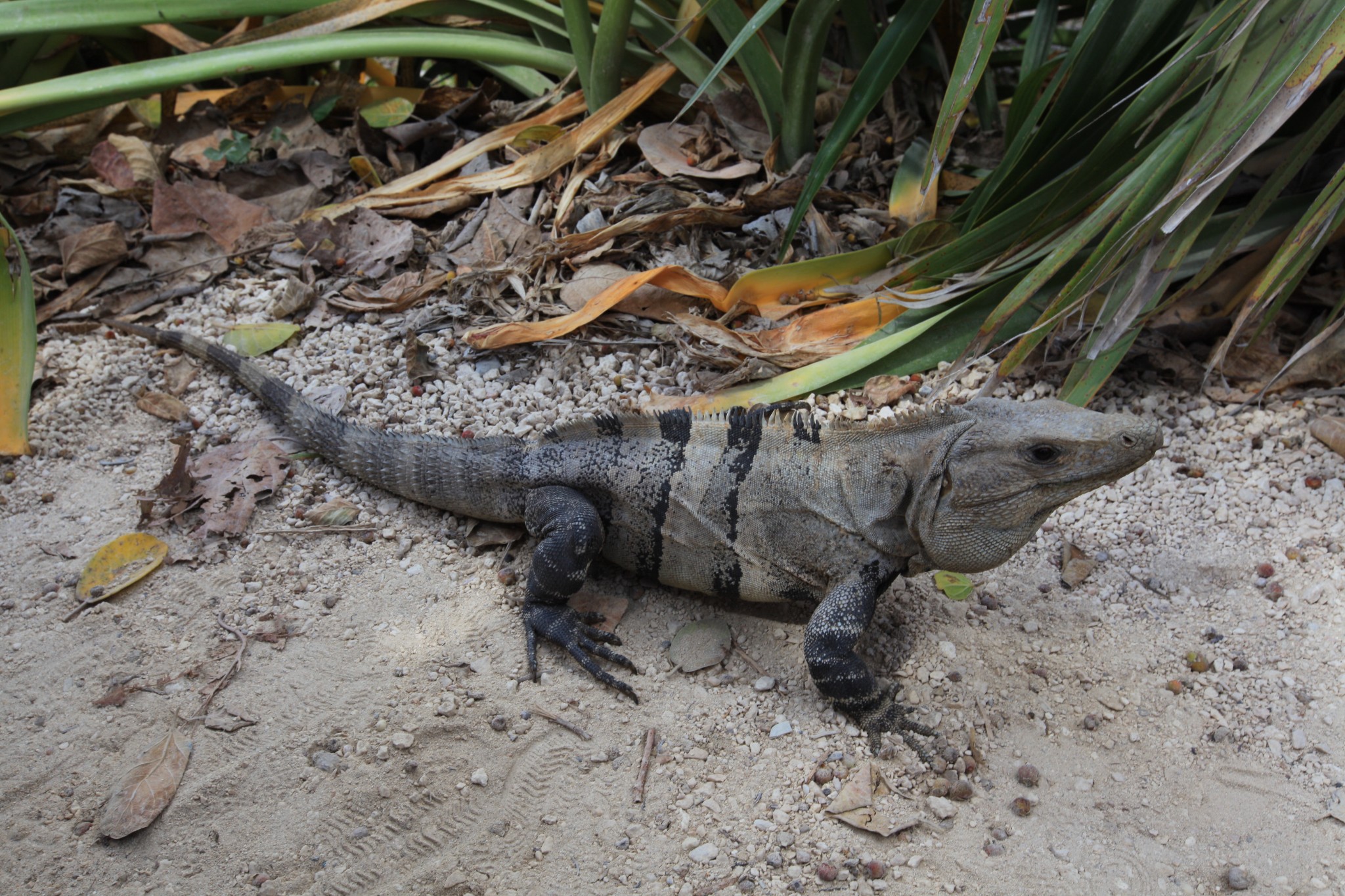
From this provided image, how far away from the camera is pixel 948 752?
8.96 feet

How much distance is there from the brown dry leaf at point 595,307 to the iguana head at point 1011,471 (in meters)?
1.52

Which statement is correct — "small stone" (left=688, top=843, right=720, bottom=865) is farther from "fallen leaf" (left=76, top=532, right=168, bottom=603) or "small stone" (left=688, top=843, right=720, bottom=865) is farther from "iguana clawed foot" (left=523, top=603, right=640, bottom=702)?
"fallen leaf" (left=76, top=532, right=168, bottom=603)

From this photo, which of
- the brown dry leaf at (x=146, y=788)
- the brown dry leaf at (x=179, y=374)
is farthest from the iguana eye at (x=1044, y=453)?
the brown dry leaf at (x=179, y=374)

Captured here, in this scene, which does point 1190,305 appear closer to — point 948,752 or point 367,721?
point 948,752

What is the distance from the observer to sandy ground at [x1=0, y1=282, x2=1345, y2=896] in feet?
7.87

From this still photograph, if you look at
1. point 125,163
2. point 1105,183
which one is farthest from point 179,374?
point 1105,183

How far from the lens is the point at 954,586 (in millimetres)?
3264

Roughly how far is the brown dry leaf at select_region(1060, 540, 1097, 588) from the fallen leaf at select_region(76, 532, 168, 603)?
328 centimetres

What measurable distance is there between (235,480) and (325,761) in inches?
55.5

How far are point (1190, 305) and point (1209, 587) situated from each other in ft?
4.33

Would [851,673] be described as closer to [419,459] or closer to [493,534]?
[493,534]

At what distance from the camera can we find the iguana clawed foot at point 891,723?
277cm

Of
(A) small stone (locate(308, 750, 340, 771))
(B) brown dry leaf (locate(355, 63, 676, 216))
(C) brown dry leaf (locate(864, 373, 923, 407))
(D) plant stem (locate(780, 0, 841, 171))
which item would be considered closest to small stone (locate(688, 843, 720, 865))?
(A) small stone (locate(308, 750, 340, 771))

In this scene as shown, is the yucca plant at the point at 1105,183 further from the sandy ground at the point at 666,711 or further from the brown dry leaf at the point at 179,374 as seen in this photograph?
the brown dry leaf at the point at 179,374
